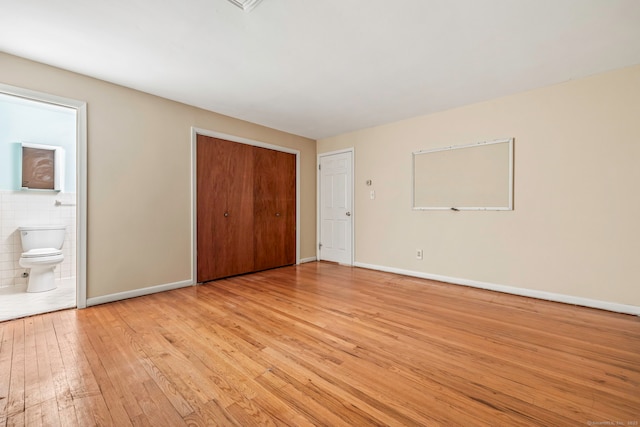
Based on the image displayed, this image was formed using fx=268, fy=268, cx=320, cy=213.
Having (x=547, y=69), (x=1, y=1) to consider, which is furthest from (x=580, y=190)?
(x=1, y=1)

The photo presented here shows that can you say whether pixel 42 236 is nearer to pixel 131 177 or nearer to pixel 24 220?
pixel 24 220

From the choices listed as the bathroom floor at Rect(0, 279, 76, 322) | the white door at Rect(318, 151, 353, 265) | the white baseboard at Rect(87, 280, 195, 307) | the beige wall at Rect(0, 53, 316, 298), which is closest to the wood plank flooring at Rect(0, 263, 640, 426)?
the white baseboard at Rect(87, 280, 195, 307)

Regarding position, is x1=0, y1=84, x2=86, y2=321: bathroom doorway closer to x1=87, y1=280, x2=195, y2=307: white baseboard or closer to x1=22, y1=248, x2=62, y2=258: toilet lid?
x1=87, y1=280, x2=195, y2=307: white baseboard

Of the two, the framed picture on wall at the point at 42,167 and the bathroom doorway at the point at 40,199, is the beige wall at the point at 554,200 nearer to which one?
the bathroom doorway at the point at 40,199

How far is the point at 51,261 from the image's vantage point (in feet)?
10.8

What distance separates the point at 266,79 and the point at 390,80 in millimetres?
1317

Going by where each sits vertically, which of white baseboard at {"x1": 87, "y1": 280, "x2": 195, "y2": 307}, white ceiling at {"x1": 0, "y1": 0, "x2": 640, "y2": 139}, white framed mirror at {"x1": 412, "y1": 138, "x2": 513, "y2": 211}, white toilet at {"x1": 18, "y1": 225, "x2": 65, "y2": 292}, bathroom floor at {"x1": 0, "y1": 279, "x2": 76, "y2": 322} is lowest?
→ bathroom floor at {"x1": 0, "y1": 279, "x2": 76, "y2": 322}

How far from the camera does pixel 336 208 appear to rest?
5.08m

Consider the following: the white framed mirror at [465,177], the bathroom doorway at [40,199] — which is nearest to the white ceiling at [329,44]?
the white framed mirror at [465,177]

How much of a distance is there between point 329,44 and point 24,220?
14.7ft

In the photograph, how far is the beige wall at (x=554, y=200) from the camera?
8.54ft

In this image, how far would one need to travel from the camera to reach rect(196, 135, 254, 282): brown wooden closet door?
3.72 m

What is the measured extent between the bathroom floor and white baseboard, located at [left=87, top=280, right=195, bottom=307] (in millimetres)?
223

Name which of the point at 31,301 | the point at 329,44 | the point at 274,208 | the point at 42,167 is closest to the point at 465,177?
the point at 329,44
